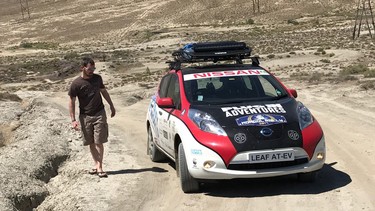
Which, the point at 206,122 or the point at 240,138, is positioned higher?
the point at 206,122

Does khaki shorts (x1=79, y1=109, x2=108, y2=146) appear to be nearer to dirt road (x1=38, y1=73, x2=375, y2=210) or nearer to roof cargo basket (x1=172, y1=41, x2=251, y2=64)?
dirt road (x1=38, y1=73, x2=375, y2=210)

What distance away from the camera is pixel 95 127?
844 centimetres

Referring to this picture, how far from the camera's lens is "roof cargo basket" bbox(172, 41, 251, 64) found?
337 inches

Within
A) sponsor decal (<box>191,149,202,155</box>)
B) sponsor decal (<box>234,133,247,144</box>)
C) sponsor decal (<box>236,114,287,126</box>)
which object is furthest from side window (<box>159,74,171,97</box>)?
sponsor decal (<box>234,133,247,144</box>)

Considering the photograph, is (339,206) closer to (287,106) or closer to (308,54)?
(287,106)

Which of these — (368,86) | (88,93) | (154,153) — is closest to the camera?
(88,93)

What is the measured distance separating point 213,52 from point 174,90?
0.85m

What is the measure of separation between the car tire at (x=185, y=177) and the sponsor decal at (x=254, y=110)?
78 centimetres

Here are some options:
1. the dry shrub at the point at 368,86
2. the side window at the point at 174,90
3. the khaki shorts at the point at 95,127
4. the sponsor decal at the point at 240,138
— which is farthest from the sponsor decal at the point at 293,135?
the dry shrub at the point at 368,86

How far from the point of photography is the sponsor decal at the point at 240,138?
6.71 m

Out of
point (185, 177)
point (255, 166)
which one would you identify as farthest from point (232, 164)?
point (185, 177)

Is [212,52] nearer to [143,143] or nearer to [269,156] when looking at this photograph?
[269,156]

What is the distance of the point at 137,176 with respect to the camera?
8672 mm

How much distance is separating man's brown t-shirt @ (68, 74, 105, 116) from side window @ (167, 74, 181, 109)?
3.54ft
